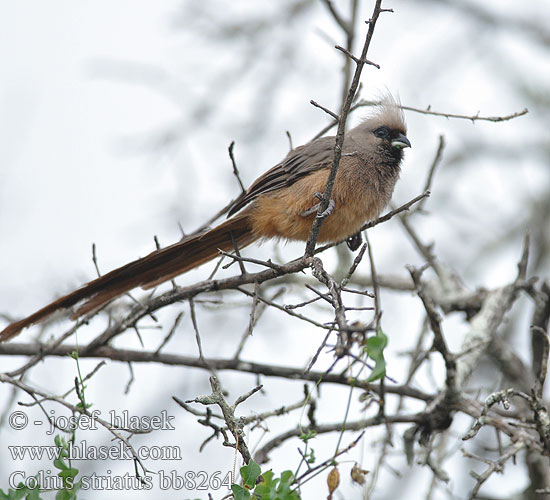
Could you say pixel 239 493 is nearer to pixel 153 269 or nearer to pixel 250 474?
pixel 250 474

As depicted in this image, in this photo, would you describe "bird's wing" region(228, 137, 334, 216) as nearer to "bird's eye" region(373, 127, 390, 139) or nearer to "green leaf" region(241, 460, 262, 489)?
"bird's eye" region(373, 127, 390, 139)

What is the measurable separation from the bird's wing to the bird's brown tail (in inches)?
5.2

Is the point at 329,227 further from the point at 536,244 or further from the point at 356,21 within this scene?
the point at 536,244

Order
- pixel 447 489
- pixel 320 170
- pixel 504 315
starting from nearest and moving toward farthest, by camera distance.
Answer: pixel 447 489, pixel 320 170, pixel 504 315

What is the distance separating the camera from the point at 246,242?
4.11 m

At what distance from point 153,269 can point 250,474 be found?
1.80m

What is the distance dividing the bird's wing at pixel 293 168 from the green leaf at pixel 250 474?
2020 millimetres

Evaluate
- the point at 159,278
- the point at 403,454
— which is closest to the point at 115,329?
the point at 159,278

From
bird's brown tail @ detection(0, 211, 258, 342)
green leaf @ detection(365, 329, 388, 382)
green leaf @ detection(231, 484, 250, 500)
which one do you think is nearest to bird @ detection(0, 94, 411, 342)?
Result: bird's brown tail @ detection(0, 211, 258, 342)

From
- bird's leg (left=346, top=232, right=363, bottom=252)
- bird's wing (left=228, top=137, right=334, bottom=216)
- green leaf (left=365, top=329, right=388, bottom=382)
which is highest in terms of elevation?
bird's wing (left=228, top=137, right=334, bottom=216)

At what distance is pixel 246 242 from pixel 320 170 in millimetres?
604

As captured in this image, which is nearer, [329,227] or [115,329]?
[115,329]

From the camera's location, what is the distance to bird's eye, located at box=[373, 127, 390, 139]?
14.2 feet

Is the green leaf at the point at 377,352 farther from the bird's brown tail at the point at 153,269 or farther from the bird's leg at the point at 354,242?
the bird's leg at the point at 354,242
